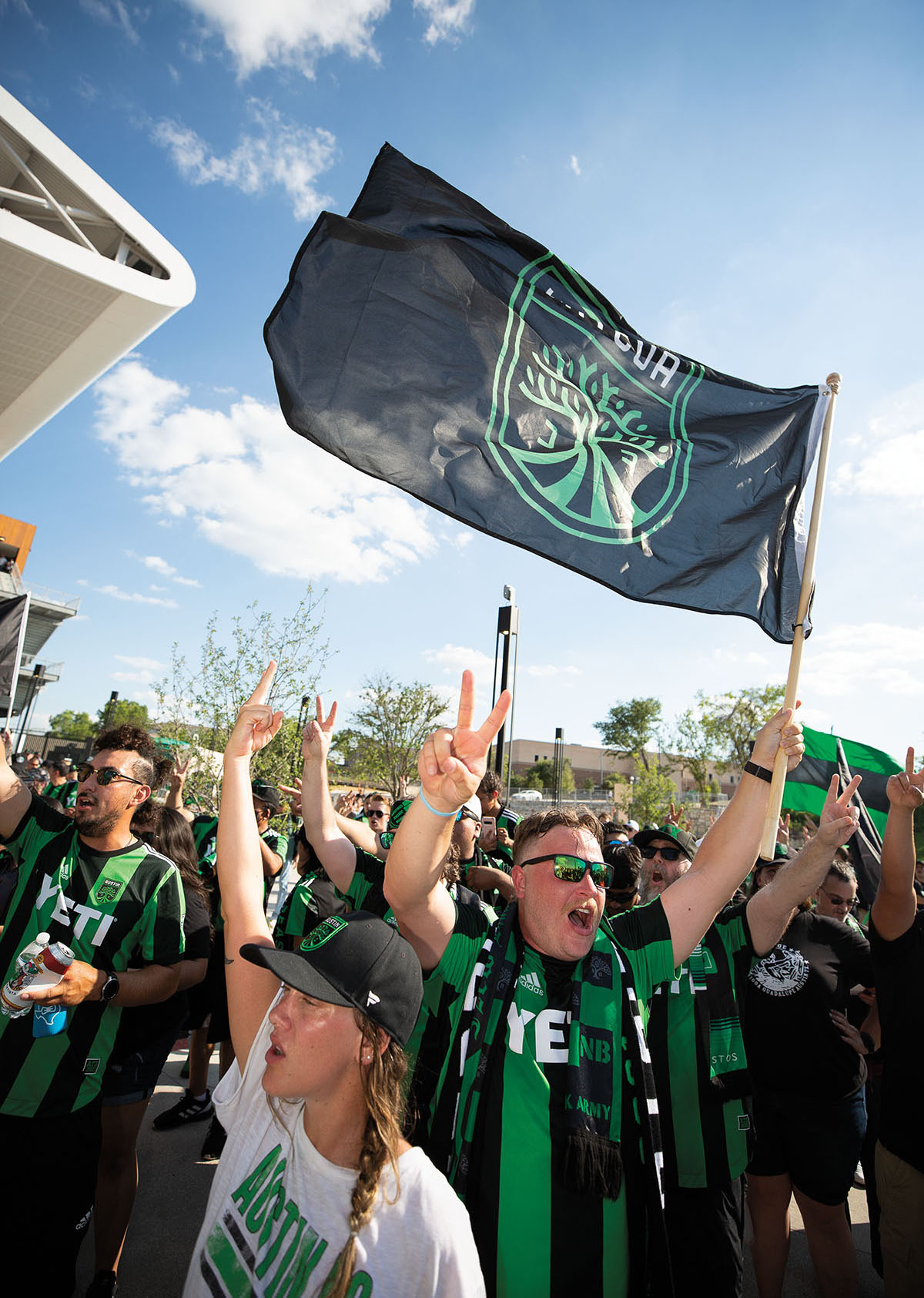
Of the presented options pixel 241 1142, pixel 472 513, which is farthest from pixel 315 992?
pixel 472 513

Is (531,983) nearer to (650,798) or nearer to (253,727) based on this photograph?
(253,727)

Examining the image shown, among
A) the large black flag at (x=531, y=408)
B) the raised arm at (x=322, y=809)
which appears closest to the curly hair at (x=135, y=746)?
the raised arm at (x=322, y=809)

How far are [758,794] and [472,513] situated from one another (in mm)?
1883

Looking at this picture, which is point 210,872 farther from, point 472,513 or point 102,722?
point 102,722

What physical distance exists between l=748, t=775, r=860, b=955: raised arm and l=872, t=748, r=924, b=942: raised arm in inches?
9.8

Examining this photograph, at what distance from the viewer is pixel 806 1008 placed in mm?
3793

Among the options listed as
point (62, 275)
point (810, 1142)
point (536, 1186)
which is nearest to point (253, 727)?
point (536, 1186)

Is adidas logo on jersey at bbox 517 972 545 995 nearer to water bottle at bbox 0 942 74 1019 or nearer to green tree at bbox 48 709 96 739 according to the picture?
water bottle at bbox 0 942 74 1019

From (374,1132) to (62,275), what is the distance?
24582mm

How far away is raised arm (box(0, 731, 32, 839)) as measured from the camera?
309cm

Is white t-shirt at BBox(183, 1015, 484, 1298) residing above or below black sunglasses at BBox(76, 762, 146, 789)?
below

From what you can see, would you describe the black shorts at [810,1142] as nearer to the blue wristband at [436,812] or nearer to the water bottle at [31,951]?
the blue wristband at [436,812]

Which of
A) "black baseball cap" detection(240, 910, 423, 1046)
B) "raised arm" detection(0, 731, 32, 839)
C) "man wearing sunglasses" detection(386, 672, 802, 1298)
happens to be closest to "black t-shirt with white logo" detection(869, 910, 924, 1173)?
"man wearing sunglasses" detection(386, 672, 802, 1298)

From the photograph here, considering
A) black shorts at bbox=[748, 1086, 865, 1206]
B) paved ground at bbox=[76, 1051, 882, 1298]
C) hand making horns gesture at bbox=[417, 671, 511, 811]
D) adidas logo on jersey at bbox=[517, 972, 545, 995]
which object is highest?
hand making horns gesture at bbox=[417, 671, 511, 811]
